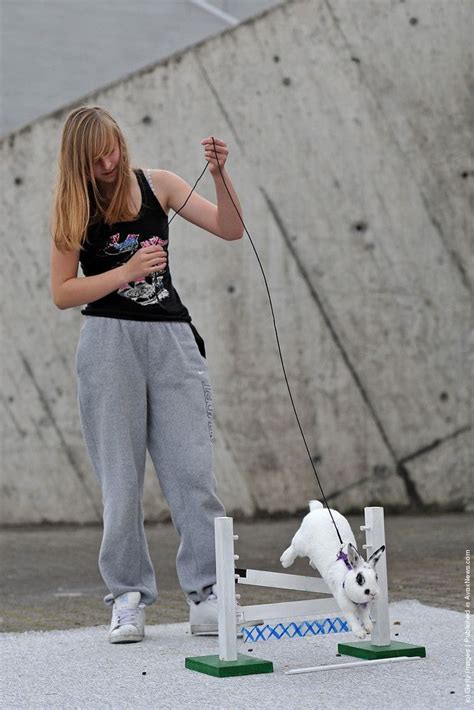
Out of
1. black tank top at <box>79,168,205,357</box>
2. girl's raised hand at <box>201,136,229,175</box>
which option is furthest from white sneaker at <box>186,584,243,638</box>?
girl's raised hand at <box>201,136,229,175</box>

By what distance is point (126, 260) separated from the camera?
2898mm

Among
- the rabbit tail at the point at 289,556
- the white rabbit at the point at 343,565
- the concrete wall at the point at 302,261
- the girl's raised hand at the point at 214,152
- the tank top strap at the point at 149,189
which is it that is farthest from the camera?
the concrete wall at the point at 302,261

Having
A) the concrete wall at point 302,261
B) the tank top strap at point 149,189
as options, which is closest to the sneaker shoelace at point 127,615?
the tank top strap at point 149,189

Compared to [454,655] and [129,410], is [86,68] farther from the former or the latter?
[454,655]

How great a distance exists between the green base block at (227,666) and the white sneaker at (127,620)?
1.25 feet

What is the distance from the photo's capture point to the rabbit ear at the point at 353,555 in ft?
7.63

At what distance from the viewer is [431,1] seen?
5.81 metres

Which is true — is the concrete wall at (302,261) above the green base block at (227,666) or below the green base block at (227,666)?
above

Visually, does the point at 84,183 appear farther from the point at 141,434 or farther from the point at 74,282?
the point at 141,434

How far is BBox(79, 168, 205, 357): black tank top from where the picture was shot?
2891 mm

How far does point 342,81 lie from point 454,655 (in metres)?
3.86

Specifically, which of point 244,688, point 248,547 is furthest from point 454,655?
point 248,547

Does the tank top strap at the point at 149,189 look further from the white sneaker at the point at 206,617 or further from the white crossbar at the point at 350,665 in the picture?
the white crossbar at the point at 350,665

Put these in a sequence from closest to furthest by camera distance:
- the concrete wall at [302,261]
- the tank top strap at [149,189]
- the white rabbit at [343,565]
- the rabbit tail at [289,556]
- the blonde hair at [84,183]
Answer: the white rabbit at [343,565], the rabbit tail at [289,556], the blonde hair at [84,183], the tank top strap at [149,189], the concrete wall at [302,261]
